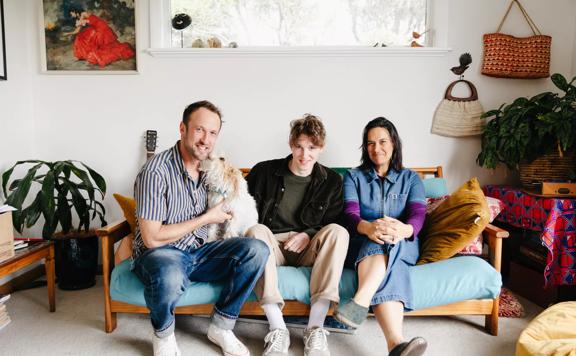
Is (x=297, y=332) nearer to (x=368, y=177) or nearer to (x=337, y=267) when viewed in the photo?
(x=337, y=267)

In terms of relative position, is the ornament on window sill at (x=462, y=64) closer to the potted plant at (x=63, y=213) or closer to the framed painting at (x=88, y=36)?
the framed painting at (x=88, y=36)

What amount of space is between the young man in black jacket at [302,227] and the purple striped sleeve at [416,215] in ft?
1.14

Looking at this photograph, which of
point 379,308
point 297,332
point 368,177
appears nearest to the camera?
point 379,308

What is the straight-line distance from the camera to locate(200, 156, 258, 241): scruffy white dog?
6.25ft

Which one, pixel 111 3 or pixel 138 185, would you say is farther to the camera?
pixel 111 3

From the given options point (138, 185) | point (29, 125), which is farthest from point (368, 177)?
point (29, 125)

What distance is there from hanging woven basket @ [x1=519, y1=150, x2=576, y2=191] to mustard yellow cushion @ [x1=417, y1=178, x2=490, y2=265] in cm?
64

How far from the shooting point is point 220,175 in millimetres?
1913

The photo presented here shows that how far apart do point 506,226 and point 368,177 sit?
1.23 m

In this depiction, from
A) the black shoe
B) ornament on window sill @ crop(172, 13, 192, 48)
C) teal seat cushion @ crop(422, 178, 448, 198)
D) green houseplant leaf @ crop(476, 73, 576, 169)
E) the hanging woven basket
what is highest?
ornament on window sill @ crop(172, 13, 192, 48)

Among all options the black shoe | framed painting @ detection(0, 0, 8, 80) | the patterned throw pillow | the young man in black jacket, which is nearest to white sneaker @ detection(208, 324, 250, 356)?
the young man in black jacket

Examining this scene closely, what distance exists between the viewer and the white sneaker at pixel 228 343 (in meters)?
1.81

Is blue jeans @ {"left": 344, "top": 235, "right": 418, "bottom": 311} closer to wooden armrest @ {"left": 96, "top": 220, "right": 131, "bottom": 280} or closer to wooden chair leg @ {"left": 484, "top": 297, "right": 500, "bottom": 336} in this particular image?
wooden chair leg @ {"left": 484, "top": 297, "right": 500, "bottom": 336}

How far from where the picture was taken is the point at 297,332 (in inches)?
81.0
